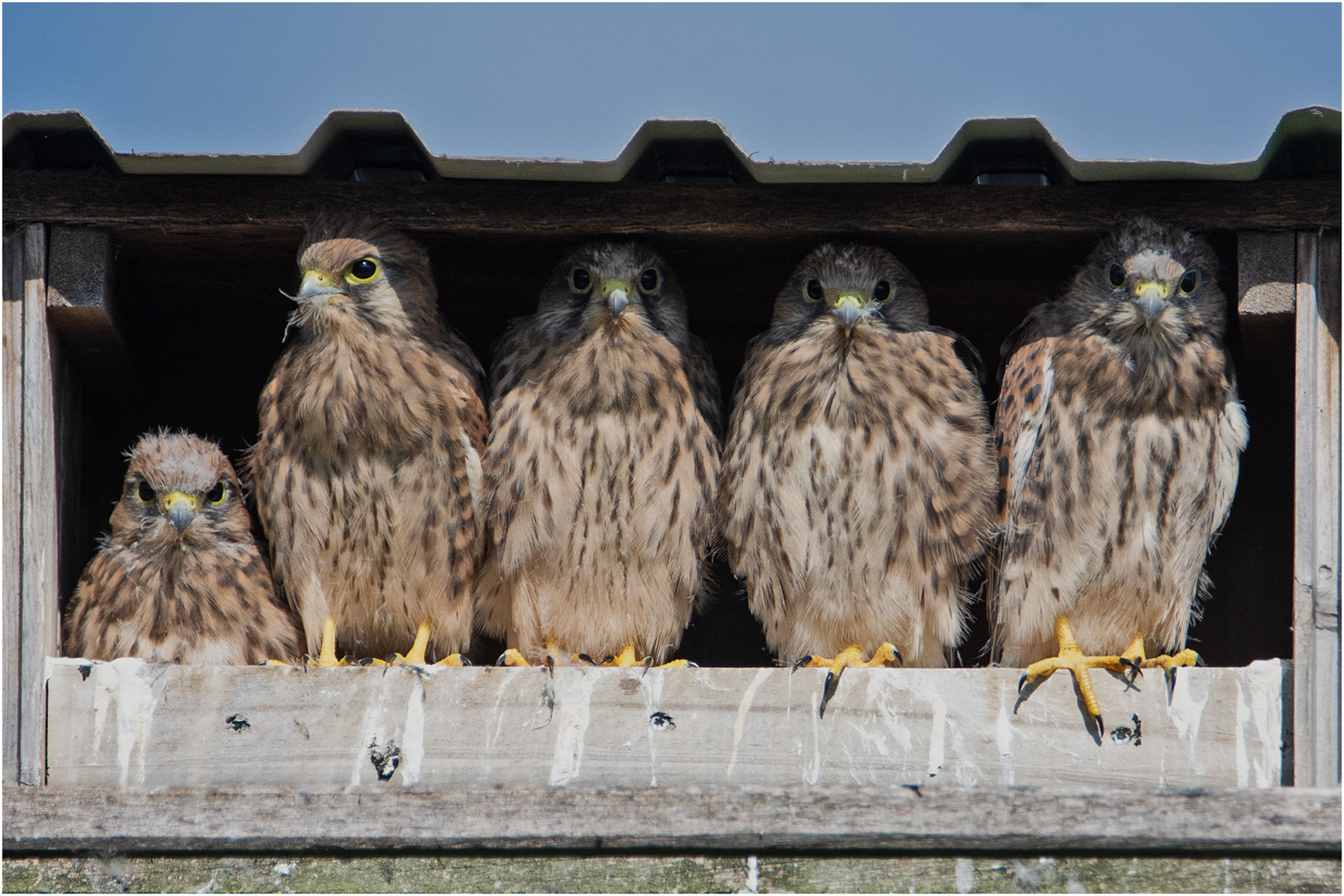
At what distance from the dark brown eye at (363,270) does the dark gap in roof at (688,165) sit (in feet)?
2.66

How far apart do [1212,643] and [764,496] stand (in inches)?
82.0

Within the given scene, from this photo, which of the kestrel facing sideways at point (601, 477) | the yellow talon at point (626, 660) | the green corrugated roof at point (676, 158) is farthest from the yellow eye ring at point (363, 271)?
the yellow talon at point (626, 660)

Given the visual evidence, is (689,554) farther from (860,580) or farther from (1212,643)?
(1212,643)

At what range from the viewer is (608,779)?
3480 mm

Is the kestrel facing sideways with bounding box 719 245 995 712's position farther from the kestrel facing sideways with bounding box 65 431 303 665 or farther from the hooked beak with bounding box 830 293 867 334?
the kestrel facing sideways with bounding box 65 431 303 665

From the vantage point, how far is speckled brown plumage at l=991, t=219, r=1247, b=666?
392 centimetres

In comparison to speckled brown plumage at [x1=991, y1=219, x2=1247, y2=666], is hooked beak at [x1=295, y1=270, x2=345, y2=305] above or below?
above

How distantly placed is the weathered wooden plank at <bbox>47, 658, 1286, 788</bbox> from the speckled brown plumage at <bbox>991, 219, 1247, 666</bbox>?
1.43 ft

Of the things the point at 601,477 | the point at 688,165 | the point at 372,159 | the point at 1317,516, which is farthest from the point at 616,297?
the point at 1317,516

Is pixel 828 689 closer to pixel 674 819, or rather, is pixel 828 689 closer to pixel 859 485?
pixel 674 819

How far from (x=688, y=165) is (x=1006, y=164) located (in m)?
0.94

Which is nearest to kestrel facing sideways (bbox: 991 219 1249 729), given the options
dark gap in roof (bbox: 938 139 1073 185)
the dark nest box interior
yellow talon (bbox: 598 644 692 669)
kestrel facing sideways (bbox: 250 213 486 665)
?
the dark nest box interior

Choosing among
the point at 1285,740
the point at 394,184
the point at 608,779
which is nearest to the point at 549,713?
the point at 608,779

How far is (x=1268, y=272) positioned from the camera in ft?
12.3
